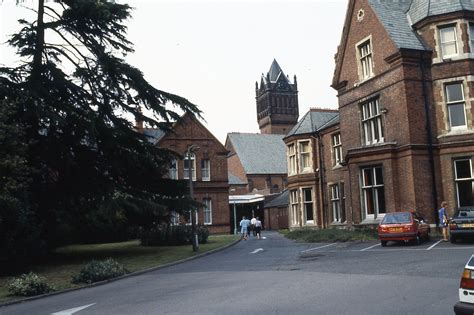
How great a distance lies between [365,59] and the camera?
93.1 feet

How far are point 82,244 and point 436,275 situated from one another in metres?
30.0

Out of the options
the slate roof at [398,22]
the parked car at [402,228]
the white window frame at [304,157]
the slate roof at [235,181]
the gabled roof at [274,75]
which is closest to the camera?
the parked car at [402,228]

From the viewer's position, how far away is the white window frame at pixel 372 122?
26.8 m

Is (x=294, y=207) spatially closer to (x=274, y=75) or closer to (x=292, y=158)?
(x=292, y=158)

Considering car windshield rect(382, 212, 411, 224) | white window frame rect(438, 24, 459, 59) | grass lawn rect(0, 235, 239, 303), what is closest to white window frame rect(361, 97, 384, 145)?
white window frame rect(438, 24, 459, 59)

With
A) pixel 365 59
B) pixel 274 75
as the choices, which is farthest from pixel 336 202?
pixel 274 75

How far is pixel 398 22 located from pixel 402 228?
12001 millimetres

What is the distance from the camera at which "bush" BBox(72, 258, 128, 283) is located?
52.8 ft

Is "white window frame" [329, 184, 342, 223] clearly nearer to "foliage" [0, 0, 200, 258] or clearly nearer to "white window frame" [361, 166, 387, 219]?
"white window frame" [361, 166, 387, 219]

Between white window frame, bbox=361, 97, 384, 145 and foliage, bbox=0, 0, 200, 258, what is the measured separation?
988cm

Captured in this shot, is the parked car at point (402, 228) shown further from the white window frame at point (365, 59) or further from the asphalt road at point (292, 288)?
the white window frame at point (365, 59)

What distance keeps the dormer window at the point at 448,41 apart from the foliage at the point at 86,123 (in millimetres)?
12651

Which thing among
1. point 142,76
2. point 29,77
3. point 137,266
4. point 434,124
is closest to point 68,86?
point 29,77

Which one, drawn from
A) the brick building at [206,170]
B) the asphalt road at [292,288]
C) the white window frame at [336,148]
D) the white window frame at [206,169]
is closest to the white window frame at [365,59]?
the white window frame at [336,148]
